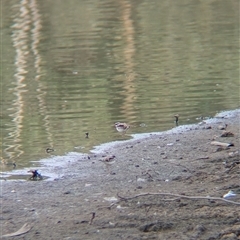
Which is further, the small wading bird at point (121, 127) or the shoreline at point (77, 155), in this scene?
the small wading bird at point (121, 127)

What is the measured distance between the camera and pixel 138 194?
477cm

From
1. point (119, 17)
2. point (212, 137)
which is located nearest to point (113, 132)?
point (212, 137)

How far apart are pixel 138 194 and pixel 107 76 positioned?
631cm

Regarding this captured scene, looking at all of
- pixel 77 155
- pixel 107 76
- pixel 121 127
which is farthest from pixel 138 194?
pixel 107 76

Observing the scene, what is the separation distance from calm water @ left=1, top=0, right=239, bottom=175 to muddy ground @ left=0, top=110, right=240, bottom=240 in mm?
777

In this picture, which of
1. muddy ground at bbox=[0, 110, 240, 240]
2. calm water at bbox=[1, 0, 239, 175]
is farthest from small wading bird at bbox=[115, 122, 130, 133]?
muddy ground at bbox=[0, 110, 240, 240]

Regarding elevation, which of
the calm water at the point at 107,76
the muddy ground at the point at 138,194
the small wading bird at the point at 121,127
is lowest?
the calm water at the point at 107,76

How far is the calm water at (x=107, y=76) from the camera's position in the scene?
7.78 metres

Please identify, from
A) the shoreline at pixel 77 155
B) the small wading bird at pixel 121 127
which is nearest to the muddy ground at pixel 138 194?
the shoreline at pixel 77 155

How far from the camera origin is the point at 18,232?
4.43 metres

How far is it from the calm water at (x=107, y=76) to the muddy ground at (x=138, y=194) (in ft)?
2.55

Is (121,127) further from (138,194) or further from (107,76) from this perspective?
(107,76)

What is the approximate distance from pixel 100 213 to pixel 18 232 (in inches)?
20.2

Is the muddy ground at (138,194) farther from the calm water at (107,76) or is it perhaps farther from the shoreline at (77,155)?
the calm water at (107,76)
